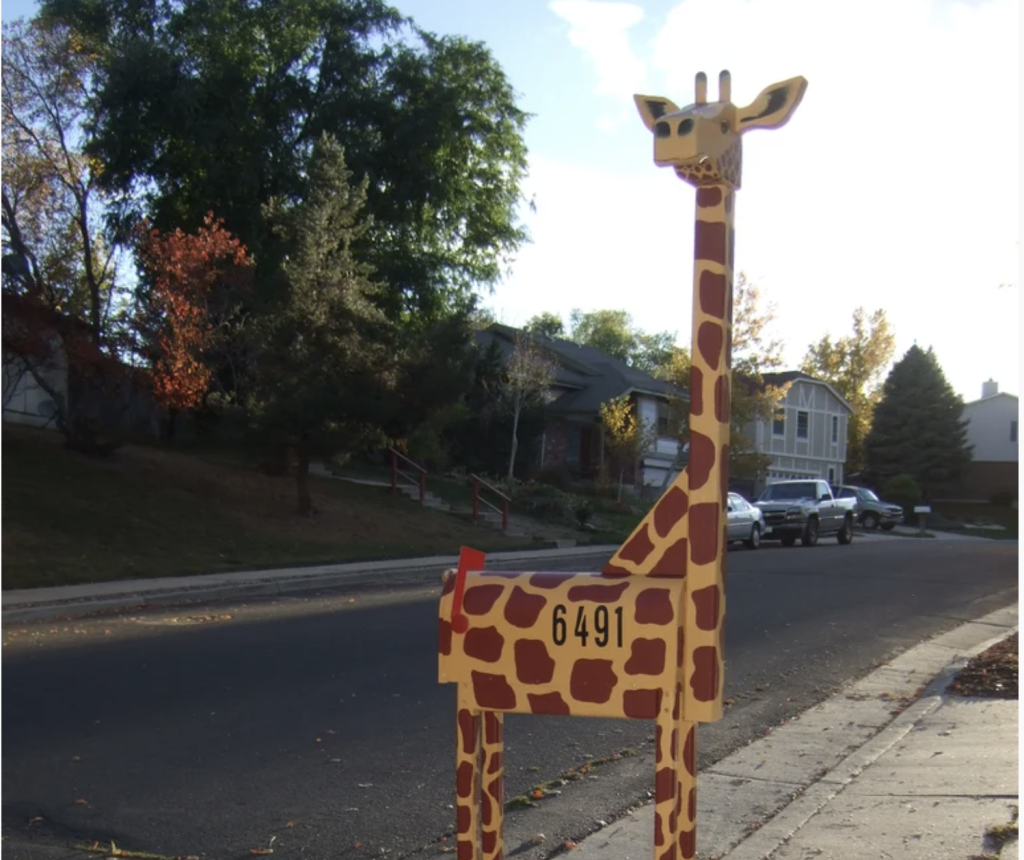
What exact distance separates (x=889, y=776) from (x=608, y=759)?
180 centimetres

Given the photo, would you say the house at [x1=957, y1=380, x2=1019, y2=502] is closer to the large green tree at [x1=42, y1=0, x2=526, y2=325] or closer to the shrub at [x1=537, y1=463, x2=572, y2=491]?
the shrub at [x1=537, y1=463, x2=572, y2=491]

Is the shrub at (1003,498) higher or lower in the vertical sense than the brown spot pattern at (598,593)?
higher

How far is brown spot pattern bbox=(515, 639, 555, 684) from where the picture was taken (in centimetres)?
405

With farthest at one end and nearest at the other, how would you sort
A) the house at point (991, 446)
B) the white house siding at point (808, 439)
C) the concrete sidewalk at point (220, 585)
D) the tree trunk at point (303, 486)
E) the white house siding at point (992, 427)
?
the white house siding at point (992, 427) → the house at point (991, 446) → the white house siding at point (808, 439) → the tree trunk at point (303, 486) → the concrete sidewalk at point (220, 585)

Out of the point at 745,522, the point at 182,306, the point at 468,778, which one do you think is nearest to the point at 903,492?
the point at 745,522

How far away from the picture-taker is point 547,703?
13.3 feet

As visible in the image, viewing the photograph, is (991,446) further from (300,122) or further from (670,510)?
(670,510)

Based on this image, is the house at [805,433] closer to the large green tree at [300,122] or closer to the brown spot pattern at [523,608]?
the large green tree at [300,122]

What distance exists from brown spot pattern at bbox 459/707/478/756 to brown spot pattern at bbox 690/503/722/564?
992 millimetres

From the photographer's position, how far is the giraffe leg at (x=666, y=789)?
12.6 ft

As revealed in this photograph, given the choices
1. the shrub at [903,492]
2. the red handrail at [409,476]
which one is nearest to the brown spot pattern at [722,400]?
the red handrail at [409,476]

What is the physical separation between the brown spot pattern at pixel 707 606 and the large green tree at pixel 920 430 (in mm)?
61245

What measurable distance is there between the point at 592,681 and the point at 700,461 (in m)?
0.83

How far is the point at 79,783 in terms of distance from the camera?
706 cm
